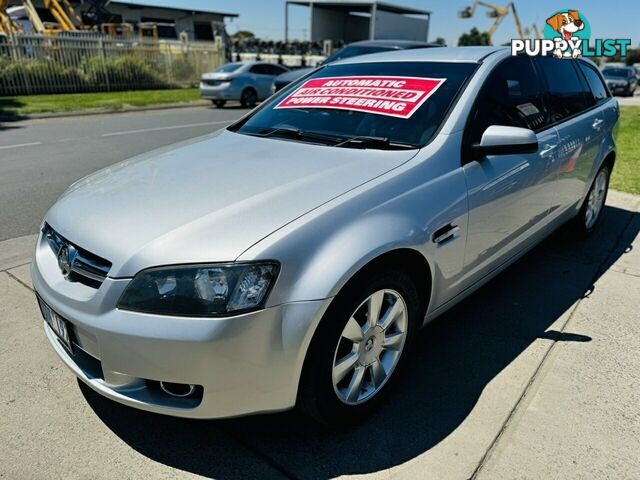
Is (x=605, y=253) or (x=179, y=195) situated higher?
(x=179, y=195)

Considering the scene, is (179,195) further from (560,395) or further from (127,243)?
(560,395)

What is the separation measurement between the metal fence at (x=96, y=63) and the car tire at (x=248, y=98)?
586 centimetres

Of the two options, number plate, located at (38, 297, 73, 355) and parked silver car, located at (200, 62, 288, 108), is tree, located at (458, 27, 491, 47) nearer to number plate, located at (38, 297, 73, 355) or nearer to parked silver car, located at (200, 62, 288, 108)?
parked silver car, located at (200, 62, 288, 108)

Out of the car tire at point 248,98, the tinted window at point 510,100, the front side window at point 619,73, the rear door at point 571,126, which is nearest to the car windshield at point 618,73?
the front side window at point 619,73

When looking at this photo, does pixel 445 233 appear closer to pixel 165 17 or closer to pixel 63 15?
pixel 63 15

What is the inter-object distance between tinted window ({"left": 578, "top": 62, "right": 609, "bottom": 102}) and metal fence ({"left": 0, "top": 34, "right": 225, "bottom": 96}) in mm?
17082

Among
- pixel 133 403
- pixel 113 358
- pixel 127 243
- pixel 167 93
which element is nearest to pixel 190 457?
pixel 133 403

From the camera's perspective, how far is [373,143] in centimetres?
273

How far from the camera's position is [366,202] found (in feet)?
7.14

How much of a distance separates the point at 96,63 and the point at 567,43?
17.9m

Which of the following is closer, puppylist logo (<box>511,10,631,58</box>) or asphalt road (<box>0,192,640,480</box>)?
asphalt road (<box>0,192,640,480</box>)

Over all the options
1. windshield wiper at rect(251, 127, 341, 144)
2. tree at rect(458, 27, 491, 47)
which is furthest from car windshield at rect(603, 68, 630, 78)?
tree at rect(458, 27, 491, 47)

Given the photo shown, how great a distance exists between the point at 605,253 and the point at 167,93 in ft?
56.8

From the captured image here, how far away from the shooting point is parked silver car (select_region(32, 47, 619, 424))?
1.86m
